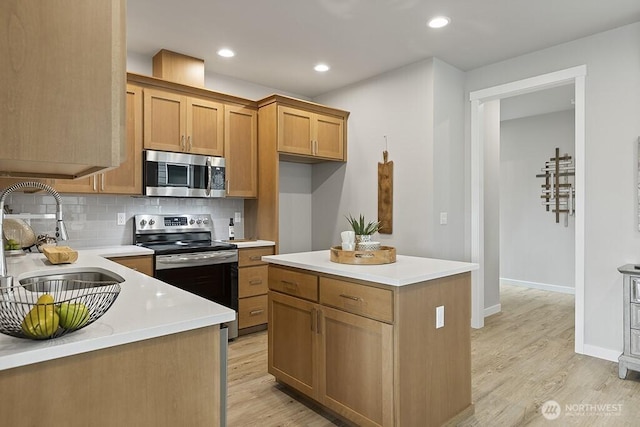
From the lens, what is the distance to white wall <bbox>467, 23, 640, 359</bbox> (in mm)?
3111

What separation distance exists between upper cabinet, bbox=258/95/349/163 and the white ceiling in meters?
0.40

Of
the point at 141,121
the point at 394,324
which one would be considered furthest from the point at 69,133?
the point at 141,121

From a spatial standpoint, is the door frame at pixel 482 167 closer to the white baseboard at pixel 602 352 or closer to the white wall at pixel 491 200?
the white baseboard at pixel 602 352

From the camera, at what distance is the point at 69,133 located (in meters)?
1.00

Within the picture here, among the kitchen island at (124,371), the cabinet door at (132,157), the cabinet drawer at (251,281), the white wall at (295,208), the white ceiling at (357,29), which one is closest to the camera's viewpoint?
the kitchen island at (124,371)

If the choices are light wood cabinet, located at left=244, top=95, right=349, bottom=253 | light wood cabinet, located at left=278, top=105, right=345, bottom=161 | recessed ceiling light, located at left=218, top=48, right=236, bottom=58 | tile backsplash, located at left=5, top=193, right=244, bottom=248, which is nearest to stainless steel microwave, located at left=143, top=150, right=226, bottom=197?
tile backsplash, located at left=5, top=193, right=244, bottom=248

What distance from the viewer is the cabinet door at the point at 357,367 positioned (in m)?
1.94

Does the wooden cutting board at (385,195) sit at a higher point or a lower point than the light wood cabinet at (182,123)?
lower

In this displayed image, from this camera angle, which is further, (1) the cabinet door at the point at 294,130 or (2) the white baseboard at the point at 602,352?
(1) the cabinet door at the point at 294,130

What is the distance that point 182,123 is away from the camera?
12.1 ft

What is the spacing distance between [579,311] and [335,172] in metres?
2.81

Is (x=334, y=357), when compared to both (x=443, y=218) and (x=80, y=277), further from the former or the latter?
(x=443, y=218)

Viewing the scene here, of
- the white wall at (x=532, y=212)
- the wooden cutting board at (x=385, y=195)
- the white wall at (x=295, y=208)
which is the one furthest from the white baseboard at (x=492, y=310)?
the white wall at (x=295, y=208)

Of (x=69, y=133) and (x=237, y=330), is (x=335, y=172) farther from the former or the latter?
(x=69, y=133)
